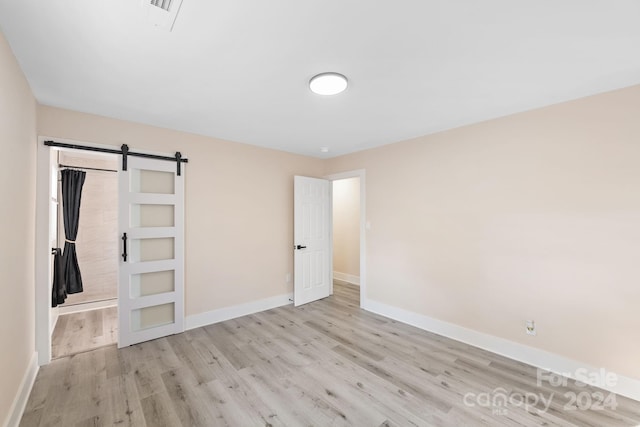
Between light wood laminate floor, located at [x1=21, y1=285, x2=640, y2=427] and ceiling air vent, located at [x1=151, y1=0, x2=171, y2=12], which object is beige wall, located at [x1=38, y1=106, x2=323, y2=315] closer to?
light wood laminate floor, located at [x1=21, y1=285, x2=640, y2=427]

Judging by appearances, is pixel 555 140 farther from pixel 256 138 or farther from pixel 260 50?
pixel 256 138

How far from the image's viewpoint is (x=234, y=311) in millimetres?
3787

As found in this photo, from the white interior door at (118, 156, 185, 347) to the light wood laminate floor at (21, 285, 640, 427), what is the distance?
236 mm

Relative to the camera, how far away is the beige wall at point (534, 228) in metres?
2.19

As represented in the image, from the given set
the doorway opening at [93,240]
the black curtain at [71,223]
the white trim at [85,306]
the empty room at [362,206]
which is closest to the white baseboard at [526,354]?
the empty room at [362,206]

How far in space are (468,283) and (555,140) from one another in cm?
165

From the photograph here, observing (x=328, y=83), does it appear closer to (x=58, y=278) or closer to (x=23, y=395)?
(x=23, y=395)

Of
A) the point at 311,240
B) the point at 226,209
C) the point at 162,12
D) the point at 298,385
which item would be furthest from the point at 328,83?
the point at 311,240

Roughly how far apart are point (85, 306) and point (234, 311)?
7.78ft

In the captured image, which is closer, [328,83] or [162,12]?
[162,12]

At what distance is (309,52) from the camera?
174cm

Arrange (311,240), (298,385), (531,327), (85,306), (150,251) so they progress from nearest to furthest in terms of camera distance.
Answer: (298,385), (531,327), (150,251), (85,306), (311,240)

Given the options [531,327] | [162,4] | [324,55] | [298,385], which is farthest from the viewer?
[531,327]

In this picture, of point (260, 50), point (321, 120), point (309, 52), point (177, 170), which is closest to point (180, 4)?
point (260, 50)
